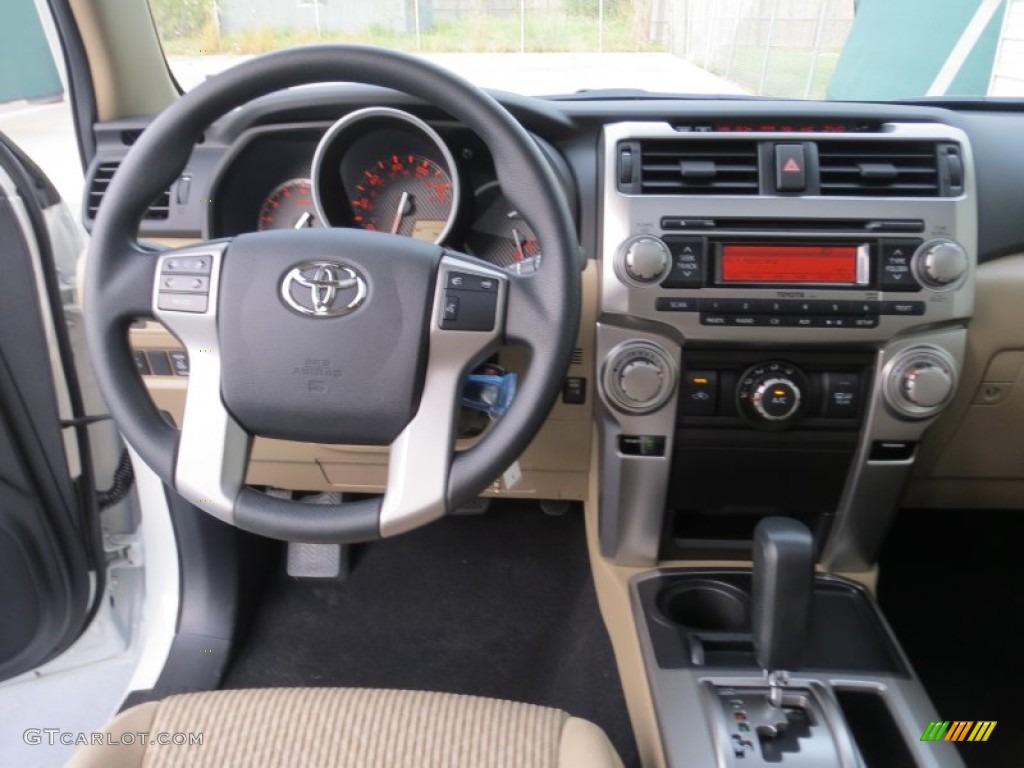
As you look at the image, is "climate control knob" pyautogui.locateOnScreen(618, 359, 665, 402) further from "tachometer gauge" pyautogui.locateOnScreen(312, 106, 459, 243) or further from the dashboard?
"tachometer gauge" pyautogui.locateOnScreen(312, 106, 459, 243)

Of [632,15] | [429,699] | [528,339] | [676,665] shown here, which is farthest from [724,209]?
[429,699]

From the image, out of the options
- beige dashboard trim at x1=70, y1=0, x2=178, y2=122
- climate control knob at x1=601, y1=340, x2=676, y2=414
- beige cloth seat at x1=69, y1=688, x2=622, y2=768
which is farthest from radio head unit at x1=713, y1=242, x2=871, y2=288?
beige dashboard trim at x1=70, y1=0, x2=178, y2=122

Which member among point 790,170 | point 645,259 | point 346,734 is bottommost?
Answer: point 346,734

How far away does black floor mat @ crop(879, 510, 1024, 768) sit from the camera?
157 cm

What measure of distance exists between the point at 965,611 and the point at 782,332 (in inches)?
42.3

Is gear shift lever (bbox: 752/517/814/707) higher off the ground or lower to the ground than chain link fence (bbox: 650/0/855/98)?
lower

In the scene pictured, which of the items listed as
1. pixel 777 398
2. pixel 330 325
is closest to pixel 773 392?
pixel 777 398

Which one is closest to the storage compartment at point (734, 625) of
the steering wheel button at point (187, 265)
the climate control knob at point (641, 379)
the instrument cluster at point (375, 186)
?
the climate control knob at point (641, 379)

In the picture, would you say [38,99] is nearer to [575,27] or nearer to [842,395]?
[575,27]

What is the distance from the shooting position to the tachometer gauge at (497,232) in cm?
125

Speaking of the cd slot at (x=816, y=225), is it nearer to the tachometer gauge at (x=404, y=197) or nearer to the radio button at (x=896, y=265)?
the radio button at (x=896, y=265)

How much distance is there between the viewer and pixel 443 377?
0.92 metres

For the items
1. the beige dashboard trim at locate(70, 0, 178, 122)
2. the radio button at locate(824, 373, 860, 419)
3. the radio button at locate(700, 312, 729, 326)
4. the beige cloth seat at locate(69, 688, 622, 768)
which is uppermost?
the beige dashboard trim at locate(70, 0, 178, 122)

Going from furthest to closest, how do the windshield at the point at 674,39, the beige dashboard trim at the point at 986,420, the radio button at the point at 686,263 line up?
the windshield at the point at 674,39
the beige dashboard trim at the point at 986,420
the radio button at the point at 686,263
